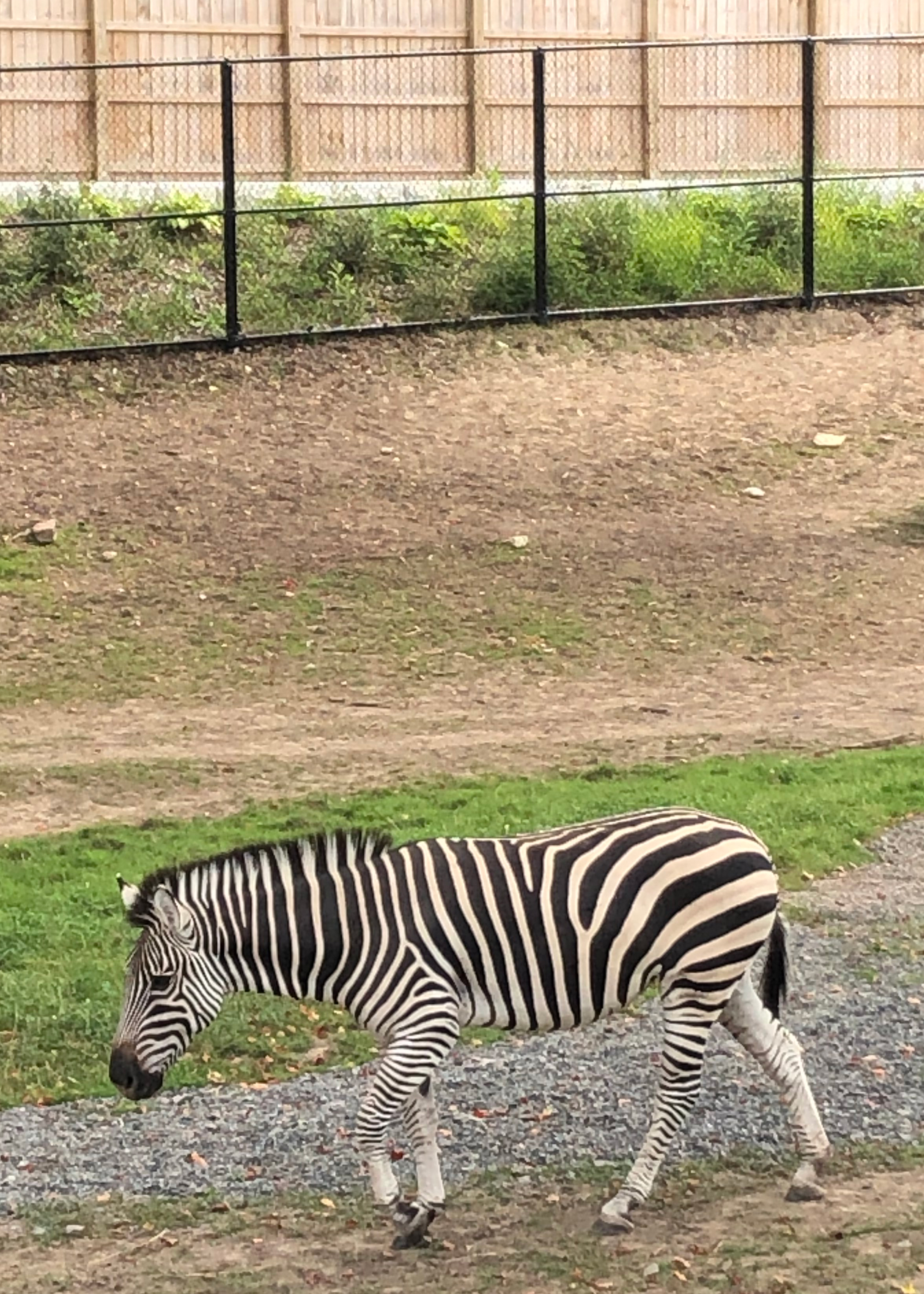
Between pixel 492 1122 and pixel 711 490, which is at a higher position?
pixel 711 490

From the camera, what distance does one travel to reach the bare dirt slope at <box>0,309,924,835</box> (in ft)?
36.5

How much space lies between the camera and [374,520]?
46.6ft

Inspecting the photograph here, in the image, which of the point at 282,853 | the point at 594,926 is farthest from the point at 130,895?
the point at 594,926

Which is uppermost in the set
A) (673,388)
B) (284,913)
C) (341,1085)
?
(673,388)

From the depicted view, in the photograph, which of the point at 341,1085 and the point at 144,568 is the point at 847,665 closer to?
the point at 144,568

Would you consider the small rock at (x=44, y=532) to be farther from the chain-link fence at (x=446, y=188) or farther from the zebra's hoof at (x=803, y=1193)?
the zebra's hoof at (x=803, y=1193)

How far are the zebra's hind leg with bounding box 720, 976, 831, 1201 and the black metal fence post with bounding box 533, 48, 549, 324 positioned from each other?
12.3m

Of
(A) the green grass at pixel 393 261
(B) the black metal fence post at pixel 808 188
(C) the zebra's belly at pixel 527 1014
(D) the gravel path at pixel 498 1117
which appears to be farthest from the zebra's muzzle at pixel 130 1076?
(B) the black metal fence post at pixel 808 188

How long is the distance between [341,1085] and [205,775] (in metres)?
4.23

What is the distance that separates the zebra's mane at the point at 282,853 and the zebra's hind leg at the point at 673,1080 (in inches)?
35.5

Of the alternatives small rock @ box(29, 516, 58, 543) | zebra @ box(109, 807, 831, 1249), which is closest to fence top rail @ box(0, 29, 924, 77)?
small rock @ box(29, 516, 58, 543)

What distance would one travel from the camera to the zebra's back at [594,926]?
5.33 m

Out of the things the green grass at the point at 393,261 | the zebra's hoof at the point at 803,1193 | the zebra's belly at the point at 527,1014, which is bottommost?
the zebra's hoof at the point at 803,1193

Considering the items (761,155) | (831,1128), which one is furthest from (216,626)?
(761,155)
